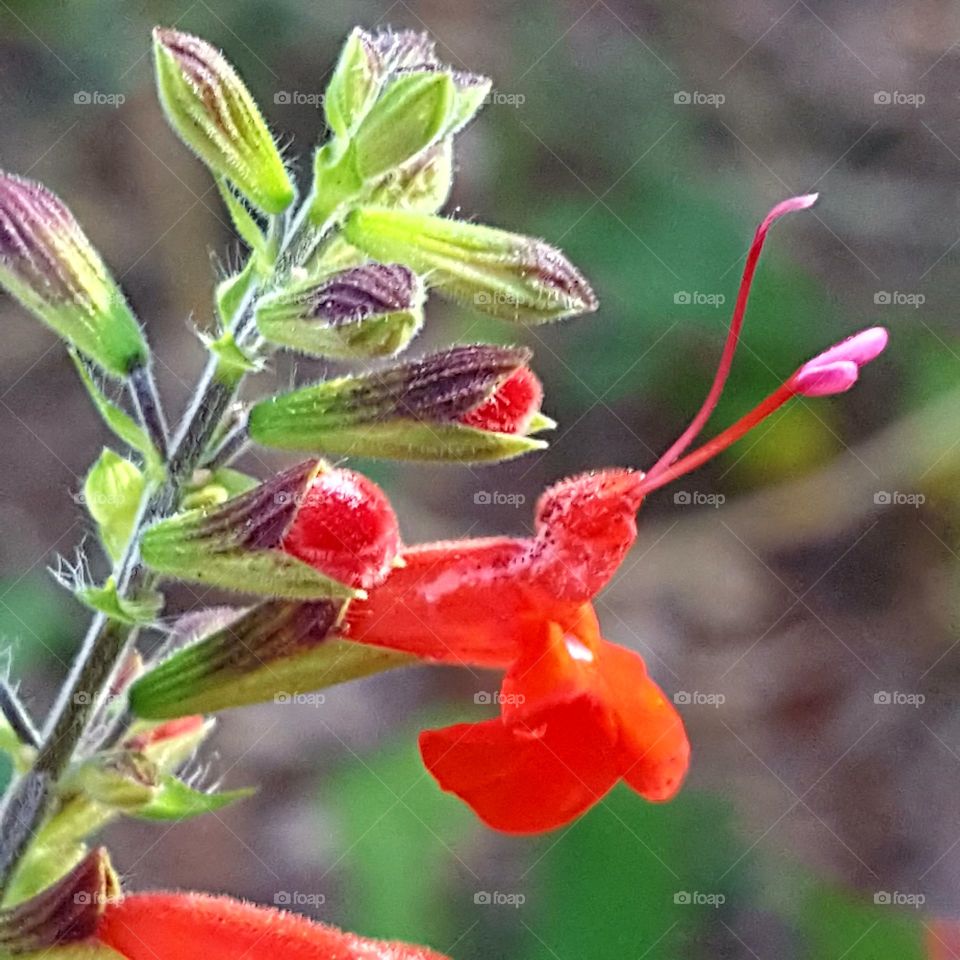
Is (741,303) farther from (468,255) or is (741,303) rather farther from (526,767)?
(526,767)

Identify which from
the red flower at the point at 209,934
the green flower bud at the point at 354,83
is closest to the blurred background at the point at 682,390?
the red flower at the point at 209,934

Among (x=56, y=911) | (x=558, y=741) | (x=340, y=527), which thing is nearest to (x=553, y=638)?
(x=558, y=741)

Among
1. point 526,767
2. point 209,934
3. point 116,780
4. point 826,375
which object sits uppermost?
point 826,375

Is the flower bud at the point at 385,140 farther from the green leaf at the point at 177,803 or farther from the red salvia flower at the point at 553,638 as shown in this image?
the green leaf at the point at 177,803

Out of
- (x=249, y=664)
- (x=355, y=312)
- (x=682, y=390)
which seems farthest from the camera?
(x=682, y=390)

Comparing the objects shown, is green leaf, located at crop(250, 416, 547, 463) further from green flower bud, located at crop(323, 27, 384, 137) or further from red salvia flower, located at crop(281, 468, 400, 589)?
green flower bud, located at crop(323, 27, 384, 137)

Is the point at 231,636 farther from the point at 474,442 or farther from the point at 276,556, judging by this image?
the point at 474,442

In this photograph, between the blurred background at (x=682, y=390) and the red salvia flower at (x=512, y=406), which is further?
the blurred background at (x=682, y=390)
